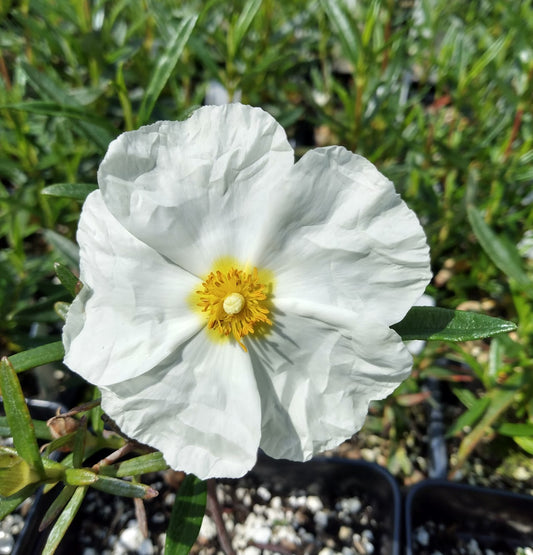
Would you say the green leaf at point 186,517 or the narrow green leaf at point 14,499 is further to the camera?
the green leaf at point 186,517

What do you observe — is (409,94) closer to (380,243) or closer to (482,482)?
(482,482)

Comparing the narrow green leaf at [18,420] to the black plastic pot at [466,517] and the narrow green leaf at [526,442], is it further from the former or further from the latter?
the narrow green leaf at [526,442]

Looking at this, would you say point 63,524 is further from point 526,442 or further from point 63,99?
point 526,442

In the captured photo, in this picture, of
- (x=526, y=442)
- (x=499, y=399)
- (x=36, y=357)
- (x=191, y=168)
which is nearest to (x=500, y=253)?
(x=499, y=399)

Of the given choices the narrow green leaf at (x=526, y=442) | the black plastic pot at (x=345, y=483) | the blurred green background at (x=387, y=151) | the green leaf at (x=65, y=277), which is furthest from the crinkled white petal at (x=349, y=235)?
the narrow green leaf at (x=526, y=442)

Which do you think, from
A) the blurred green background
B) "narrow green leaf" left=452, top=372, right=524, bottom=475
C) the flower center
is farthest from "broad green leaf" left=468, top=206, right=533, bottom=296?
the flower center

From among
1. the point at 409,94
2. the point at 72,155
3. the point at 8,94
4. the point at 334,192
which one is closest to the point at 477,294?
the point at 409,94
